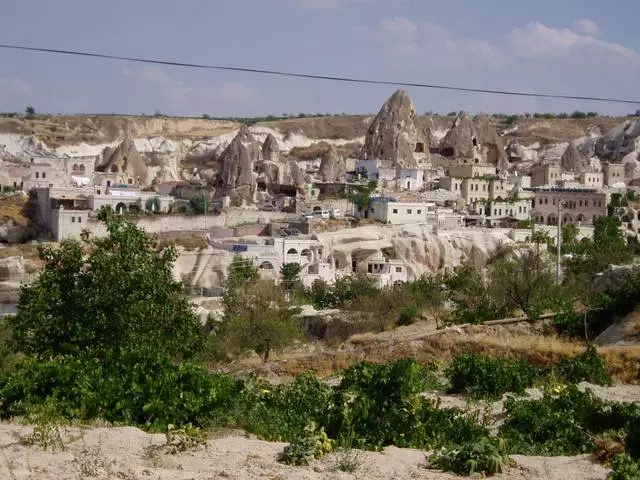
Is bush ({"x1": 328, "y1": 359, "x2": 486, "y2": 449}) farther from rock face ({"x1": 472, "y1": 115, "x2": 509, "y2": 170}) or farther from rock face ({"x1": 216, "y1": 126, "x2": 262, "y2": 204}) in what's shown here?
rock face ({"x1": 472, "y1": 115, "x2": 509, "y2": 170})

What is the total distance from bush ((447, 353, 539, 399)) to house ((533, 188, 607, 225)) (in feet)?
146

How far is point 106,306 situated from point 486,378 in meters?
4.88

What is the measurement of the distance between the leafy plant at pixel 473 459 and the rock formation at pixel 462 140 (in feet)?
204

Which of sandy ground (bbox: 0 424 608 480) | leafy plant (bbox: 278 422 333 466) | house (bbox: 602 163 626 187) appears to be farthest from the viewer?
house (bbox: 602 163 626 187)

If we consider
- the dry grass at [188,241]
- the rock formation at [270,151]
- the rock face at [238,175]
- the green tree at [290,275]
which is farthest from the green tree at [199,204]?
the rock formation at [270,151]

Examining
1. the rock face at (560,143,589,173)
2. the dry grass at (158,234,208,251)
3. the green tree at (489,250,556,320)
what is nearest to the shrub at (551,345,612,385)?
the green tree at (489,250,556,320)

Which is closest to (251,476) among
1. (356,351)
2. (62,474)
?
(62,474)

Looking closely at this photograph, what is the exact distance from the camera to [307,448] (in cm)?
718

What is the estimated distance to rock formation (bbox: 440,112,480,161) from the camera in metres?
68.7

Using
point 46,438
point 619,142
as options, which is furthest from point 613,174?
point 46,438

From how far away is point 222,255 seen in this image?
127 feet

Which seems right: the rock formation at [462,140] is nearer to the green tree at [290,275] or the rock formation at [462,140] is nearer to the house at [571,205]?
the house at [571,205]

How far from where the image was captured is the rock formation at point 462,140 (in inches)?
2704

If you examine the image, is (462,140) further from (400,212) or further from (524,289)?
(524,289)
